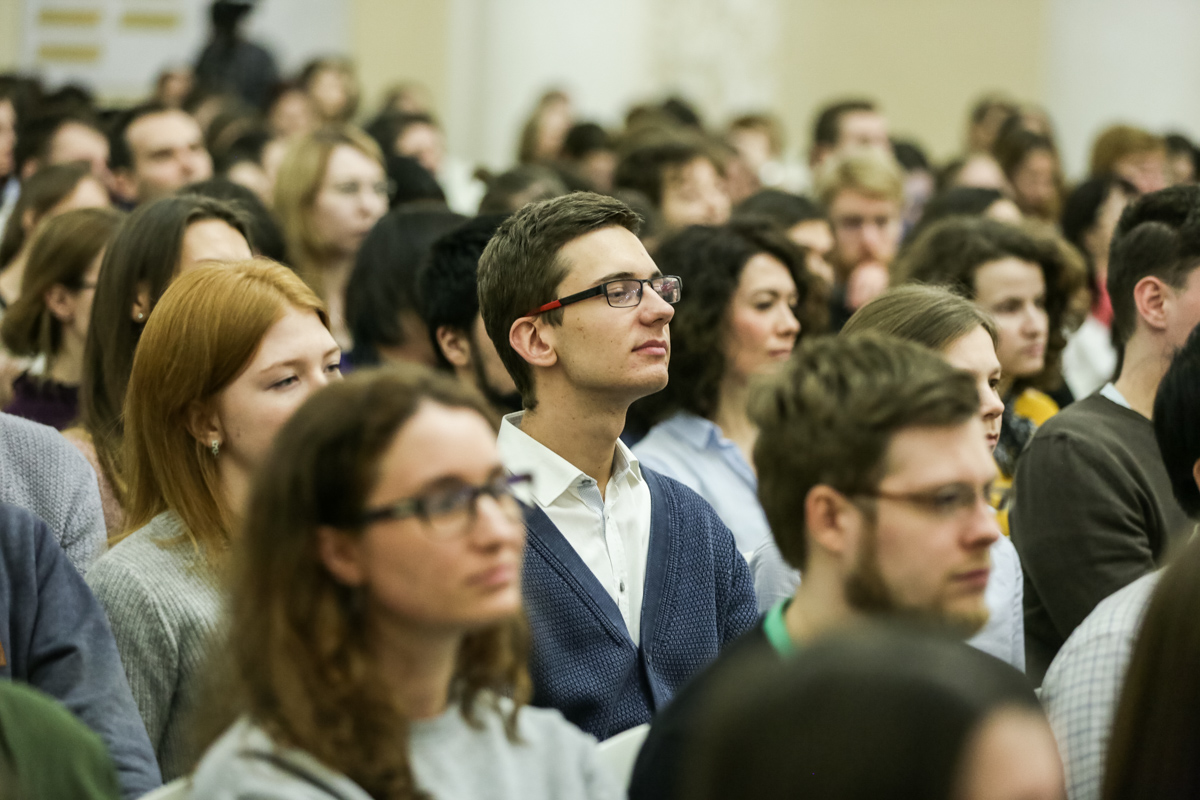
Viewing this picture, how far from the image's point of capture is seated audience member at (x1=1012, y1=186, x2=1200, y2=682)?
3119 mm

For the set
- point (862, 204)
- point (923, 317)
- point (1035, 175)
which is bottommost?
point (1035, 175)

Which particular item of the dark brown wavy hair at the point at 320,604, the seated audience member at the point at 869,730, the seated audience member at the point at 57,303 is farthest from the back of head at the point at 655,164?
the seated audience member at the point at 869,730

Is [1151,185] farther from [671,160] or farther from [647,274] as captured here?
[647,274]

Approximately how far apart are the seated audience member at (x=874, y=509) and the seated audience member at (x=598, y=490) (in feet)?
2.10

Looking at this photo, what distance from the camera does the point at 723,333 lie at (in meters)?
4.09

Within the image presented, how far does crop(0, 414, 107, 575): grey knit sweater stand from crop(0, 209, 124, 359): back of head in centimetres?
104

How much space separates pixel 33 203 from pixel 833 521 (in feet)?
11.9

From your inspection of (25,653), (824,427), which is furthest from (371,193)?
(824,427)

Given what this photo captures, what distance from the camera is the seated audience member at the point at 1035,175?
318 inches

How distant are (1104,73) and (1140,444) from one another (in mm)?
8528

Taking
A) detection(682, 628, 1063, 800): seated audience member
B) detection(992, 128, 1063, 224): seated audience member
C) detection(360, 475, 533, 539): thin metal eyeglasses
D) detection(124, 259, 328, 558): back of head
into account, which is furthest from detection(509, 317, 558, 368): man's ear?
detection(992, 128, 1063, 224): seated audience member

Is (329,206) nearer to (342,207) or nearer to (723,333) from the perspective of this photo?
(342,207)

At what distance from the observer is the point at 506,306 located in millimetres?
3004

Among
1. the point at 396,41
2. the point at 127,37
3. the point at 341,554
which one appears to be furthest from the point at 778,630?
the point at 127,37
